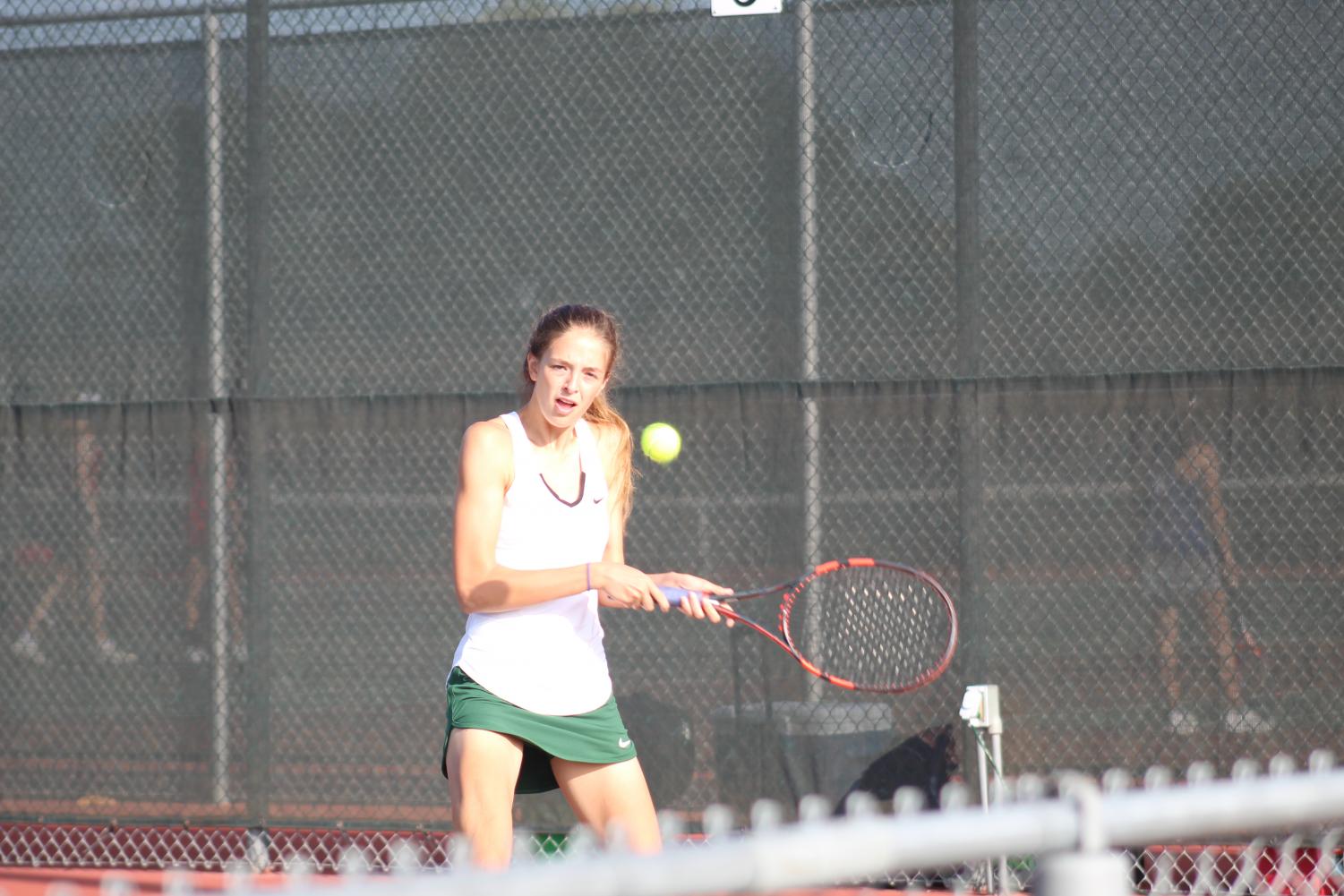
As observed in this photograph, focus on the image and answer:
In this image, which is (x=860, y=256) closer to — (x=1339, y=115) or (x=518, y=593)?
(x=1339, y=115)

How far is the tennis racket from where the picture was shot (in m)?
3.51

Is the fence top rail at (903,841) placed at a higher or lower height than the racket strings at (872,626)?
lower

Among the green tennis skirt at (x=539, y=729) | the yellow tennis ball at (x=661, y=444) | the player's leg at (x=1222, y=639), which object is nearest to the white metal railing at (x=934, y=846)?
the green tennis skirt at (x=539, y=729)

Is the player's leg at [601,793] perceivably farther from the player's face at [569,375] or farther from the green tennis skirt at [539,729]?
the player's face at [569,375]

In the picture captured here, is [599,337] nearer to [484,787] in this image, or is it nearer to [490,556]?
[490,556]

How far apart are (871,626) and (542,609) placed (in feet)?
3.77

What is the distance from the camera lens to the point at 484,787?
99.7 inches

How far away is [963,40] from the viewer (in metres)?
3.92

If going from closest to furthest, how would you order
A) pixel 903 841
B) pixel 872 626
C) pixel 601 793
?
pixel 903 841, pixel 601 793, pixel 872 626

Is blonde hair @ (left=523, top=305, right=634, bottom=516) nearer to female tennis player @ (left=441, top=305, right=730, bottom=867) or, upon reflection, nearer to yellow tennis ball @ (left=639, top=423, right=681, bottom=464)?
female tennis player @ (left=441, top=305, right=730, bottom=867)

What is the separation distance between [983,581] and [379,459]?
1.70 metres

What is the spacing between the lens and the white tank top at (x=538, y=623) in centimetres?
262

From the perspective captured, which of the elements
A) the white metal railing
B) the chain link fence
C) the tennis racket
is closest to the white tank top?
the tennis racket

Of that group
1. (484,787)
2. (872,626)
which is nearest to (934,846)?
(484,787)
